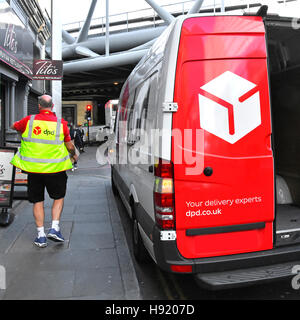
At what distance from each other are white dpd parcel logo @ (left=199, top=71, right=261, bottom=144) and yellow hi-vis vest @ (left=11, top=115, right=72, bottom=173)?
2342 millimetres

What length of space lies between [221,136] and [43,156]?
252 centimetres

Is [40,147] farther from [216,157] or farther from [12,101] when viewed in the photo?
[12,101]

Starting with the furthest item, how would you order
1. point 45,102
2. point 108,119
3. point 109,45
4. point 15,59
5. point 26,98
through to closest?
point 109,45 < point 108,119 < point 26,98 < point 15,59 < point 45,102

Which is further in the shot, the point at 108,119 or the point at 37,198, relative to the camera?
the point at 108,119

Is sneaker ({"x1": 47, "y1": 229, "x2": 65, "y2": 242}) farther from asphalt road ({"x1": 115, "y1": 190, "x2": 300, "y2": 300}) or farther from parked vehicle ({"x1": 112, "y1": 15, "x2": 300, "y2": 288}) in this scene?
parked vehicle ({"x1": 112, "y1": 15, "x2": 300, "y2": 288})

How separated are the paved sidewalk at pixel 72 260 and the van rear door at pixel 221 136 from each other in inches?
43.6

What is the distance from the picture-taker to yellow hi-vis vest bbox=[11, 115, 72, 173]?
14.4ft

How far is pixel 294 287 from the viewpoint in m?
3.30

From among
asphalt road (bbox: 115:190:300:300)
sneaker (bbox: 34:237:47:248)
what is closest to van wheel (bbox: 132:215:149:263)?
asphalt road (bbox: 115:190:300:300)

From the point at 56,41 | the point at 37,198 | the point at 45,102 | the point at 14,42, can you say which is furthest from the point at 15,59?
the point at 37,198

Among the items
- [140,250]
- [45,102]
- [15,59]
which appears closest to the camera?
[140,250]

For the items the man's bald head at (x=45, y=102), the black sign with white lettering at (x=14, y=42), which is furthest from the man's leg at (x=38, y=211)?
the black sign with white lettering at (x=14, y=42)

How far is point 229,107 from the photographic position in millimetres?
2896

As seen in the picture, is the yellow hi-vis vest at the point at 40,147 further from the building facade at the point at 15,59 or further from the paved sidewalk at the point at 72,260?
the building facade at the point at 15,59
